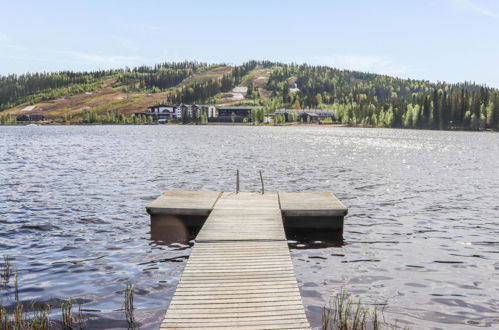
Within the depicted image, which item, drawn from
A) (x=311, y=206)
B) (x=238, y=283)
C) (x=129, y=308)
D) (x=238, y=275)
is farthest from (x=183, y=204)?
(x=238, y=283)

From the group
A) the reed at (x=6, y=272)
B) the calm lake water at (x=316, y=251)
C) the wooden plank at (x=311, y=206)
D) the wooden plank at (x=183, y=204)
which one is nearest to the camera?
the calm lake water at (x=316, y=251)

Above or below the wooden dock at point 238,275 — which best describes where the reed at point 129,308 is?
below

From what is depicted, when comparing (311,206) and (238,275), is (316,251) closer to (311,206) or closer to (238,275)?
(311,206)

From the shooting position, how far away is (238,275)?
12133 millimetres

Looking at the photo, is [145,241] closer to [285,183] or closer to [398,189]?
[285,183]

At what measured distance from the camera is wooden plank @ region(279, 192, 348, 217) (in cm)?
2055

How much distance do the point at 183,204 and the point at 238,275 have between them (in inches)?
393

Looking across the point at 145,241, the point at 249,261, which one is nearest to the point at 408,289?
the point at 249,261

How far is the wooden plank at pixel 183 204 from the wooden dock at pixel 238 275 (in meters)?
0.05

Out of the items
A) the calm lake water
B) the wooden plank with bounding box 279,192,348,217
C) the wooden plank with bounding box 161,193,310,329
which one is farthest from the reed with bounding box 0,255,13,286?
the wooden plank with bounding box 279,192,348,217

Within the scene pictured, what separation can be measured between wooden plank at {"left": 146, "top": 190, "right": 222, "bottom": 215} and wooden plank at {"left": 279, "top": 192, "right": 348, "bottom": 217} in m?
3.76

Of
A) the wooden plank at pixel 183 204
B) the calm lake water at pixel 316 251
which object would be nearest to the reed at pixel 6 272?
the calm lake water at pixel 316 251

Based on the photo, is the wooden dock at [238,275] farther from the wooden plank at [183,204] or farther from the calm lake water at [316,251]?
the calm lake water at [316,251]

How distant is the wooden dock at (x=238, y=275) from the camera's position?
947cm
